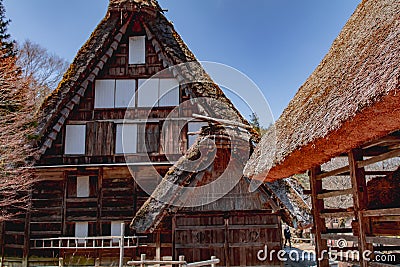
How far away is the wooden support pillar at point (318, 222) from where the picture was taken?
264 inches

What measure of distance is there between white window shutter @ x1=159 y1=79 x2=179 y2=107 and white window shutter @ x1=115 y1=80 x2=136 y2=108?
1.07 metres

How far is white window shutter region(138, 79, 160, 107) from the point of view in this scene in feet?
45.3

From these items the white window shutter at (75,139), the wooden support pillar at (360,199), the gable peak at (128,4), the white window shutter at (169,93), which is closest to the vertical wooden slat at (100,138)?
the white window shutter at (75,139)

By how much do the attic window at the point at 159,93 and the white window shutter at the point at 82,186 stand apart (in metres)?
3.36

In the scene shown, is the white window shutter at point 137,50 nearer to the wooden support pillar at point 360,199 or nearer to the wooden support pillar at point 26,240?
the wooden support pillar at point 26,240

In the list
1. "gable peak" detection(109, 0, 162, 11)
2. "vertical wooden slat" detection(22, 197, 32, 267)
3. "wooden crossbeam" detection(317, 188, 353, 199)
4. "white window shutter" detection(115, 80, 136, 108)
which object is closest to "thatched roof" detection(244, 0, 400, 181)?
"wooden crossbeam" detection(317, 188, 353, 199)

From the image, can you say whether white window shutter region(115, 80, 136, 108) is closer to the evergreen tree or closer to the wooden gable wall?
the wooden gable wall

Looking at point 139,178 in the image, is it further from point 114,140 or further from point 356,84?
point 356,84

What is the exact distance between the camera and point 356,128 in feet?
13.4

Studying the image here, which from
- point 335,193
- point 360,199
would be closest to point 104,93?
point 335,193

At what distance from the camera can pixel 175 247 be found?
35.5 feet

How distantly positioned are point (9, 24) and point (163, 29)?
40.4 feet

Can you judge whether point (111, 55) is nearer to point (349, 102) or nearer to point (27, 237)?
point (27, 237)

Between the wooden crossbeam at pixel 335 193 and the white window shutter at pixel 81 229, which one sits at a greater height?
the wooden crossbeam at pixel 335 193
